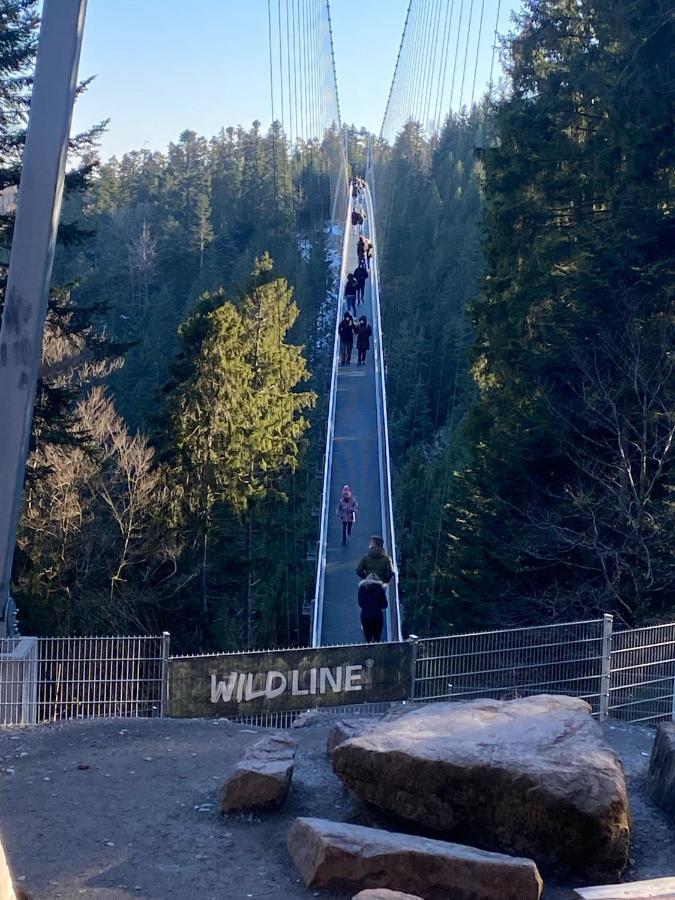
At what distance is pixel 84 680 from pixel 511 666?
128 inches

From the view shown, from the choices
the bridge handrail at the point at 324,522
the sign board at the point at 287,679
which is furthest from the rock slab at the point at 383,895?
the bridge handrail at the point at 324,522

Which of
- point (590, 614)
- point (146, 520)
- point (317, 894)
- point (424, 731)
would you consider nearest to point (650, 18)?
point (590, 614)

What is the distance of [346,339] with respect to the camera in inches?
1276

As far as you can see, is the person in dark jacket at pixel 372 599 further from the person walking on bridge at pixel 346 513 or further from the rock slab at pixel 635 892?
the person walking on bridge at pixel 346 513

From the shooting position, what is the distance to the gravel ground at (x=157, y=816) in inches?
191

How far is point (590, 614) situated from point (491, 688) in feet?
20.6

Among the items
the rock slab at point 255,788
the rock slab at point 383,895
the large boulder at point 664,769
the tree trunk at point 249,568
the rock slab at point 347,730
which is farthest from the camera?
the tree trunk at point 249,568

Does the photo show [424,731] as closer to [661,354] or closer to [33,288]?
[33,288]

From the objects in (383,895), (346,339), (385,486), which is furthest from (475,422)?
(346,339)

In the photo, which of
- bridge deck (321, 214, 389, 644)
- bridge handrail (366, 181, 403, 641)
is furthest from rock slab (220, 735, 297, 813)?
bridge deck (321, 214, 389, 644)

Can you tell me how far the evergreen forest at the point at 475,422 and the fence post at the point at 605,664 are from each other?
204 inches

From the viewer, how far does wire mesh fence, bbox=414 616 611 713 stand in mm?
7926

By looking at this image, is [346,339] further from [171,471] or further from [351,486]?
[351,486]

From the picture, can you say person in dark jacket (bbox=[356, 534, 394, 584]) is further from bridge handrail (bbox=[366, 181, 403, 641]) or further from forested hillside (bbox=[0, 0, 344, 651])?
forested hillside (bbox=[0, 0, 344, 651])
